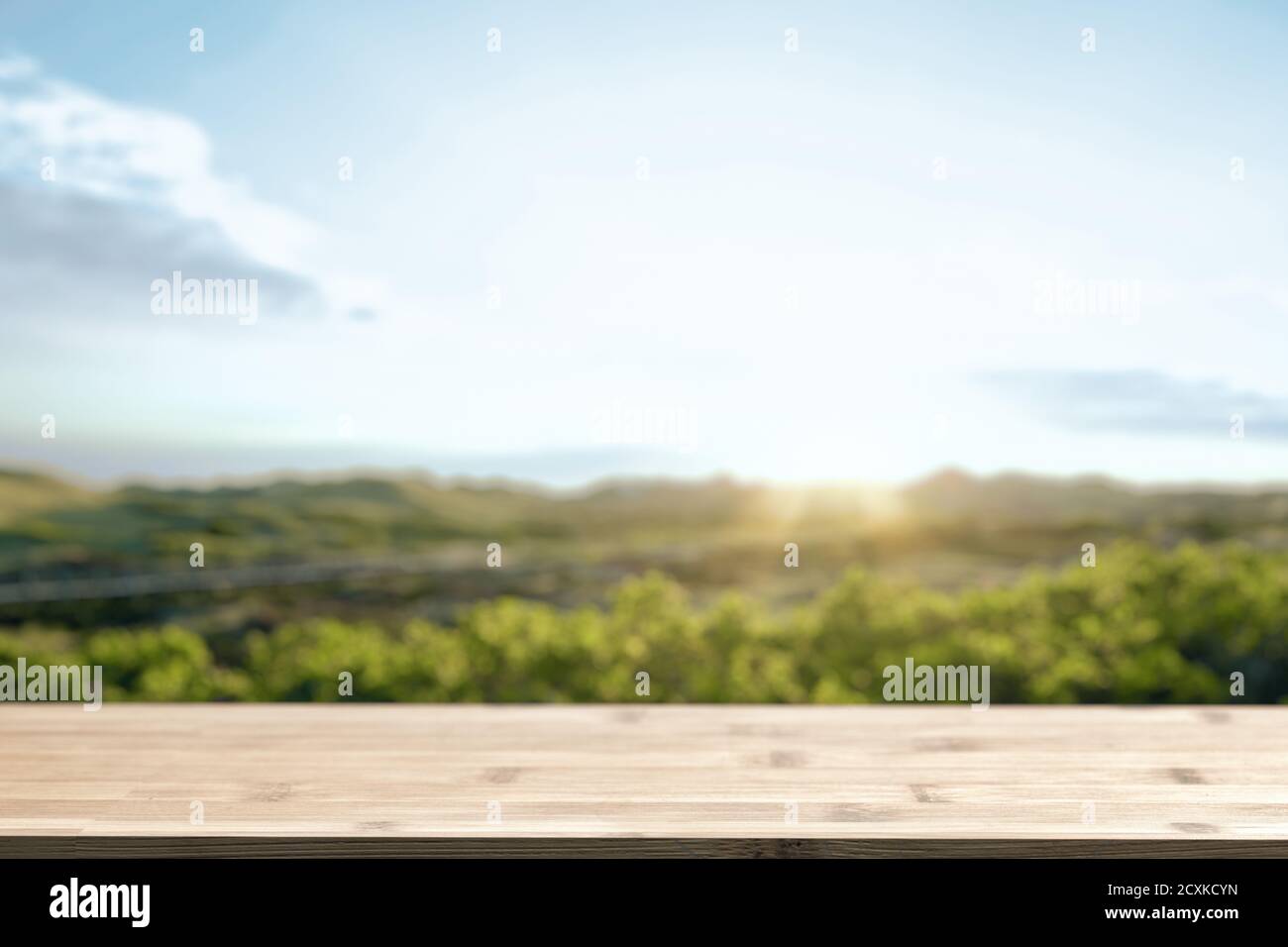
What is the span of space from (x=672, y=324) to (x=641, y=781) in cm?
447

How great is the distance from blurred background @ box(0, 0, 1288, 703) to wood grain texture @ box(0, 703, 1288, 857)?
1.98 m

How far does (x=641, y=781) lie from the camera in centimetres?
193

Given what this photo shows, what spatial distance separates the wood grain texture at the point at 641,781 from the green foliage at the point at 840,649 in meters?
1.71

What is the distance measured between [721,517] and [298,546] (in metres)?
3.10

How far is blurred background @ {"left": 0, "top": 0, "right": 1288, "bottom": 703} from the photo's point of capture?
517cm

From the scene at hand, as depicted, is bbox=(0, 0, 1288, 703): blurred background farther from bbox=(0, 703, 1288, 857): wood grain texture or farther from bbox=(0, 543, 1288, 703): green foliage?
bbox=(0, 703, 1288, 857): wood grain texture

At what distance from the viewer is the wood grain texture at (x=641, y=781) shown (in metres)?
1.56

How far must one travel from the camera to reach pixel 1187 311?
5949mm

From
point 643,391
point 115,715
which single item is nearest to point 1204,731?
point 115,715
